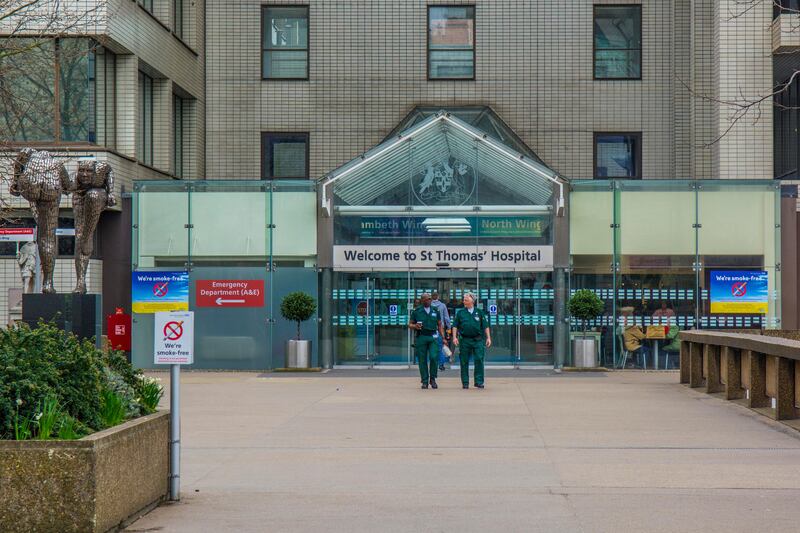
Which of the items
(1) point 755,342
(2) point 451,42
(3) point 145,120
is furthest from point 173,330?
(2) point 451,42

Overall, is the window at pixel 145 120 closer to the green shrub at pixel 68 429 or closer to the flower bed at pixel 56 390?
the flower bed at pixel 56 390

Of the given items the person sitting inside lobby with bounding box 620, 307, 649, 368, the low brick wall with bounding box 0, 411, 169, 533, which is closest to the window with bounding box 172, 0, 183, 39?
the person sitting inside lobby with bounding box 620, 307, 649, 368

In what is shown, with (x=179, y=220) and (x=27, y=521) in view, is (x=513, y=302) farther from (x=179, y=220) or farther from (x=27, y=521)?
(x=27, y=521)

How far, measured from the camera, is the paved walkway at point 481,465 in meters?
9.40

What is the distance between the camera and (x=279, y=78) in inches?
1388

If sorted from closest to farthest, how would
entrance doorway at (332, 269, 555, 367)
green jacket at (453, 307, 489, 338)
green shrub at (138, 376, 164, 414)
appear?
green shrub at (138, 376, 164, 414)
green jacket at (453, 307, 489, 338)
entrance doorway at (332, 269, 555, 367)

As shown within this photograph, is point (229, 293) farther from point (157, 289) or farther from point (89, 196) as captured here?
point (89, 196)

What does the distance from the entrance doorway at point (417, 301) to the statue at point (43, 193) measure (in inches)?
432

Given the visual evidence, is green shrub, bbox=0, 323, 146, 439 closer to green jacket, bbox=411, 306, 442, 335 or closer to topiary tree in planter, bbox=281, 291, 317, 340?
green jacket, bbox=411, 306, 442, 335

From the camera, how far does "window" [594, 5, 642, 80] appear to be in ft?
115

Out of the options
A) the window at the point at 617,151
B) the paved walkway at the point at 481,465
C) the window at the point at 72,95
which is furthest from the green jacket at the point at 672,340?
the window at the point at 72,95

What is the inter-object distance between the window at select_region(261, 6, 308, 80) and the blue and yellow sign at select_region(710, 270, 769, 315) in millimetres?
12414

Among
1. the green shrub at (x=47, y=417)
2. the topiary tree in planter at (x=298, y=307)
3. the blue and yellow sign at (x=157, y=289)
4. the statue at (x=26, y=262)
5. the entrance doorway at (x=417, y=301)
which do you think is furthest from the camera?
the entrance doorway at (x=417, y=301)

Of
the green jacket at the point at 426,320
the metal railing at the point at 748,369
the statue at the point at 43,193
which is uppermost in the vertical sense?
the statue at the point at 43,193
